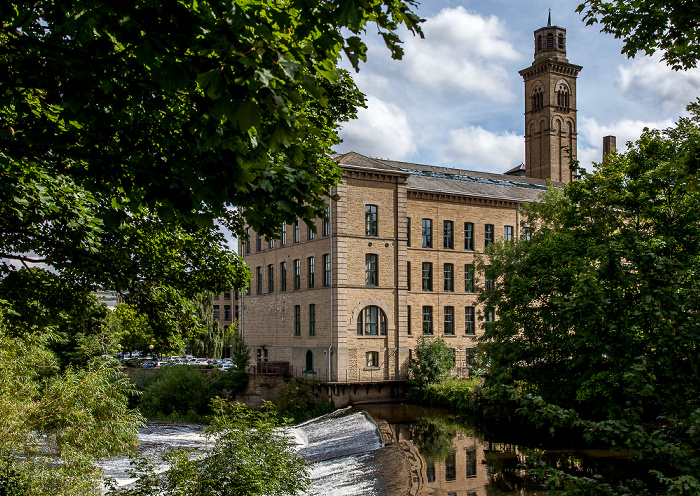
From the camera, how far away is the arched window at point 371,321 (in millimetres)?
37344

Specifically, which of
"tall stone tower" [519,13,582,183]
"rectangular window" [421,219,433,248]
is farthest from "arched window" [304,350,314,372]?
"tall stone tower" [519,13,582,183]

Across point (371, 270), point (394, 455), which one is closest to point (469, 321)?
point (371, 270)

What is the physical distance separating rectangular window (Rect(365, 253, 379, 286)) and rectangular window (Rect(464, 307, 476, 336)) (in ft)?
26.5

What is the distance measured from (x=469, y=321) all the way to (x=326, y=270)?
11211 mm

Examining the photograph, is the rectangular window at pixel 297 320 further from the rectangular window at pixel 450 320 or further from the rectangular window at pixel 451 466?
the rectangular window at pixel 451 466

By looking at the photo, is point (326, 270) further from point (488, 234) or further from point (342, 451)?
point (342, 451)

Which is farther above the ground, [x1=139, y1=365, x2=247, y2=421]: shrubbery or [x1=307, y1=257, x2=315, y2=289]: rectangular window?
[x1=307, y1=257, x2=315, y2=289]: rectangular window

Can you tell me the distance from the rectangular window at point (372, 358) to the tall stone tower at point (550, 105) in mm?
32856

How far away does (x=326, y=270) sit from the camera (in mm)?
37938

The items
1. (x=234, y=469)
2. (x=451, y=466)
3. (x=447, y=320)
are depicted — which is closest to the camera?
(x=234, y=469)

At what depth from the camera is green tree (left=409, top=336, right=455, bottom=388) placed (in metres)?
36.1

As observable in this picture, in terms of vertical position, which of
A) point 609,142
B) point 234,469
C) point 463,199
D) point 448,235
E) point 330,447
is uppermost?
point 609,142

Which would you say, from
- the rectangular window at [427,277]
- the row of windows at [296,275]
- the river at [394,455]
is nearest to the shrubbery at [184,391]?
the river at [394,455]

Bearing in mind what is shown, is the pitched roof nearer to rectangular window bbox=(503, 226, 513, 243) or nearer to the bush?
rectangular window bbox=(503, 226, 513, 243)
